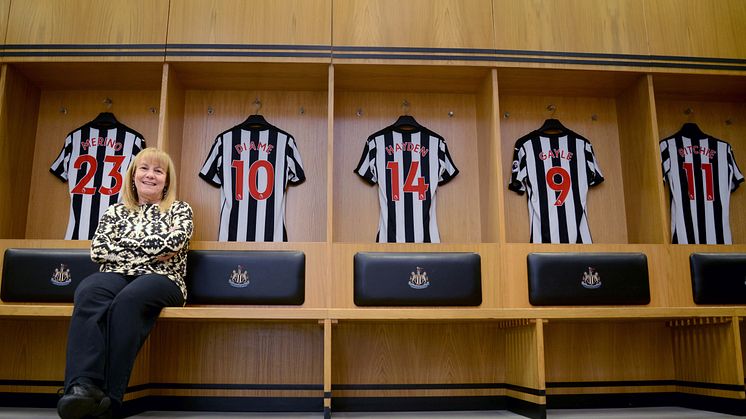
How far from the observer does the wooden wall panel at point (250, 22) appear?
3254mm

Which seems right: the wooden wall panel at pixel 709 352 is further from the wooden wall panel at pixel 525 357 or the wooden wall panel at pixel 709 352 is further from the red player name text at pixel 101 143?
the red player name text at pixel 101 143

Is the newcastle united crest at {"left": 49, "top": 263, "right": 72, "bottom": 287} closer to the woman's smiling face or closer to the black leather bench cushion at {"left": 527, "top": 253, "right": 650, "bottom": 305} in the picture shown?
the woman's smiling face

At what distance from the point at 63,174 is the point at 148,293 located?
1.53 meters

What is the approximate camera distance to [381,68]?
3348mm

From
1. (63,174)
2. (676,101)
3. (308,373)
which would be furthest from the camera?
(676,101)

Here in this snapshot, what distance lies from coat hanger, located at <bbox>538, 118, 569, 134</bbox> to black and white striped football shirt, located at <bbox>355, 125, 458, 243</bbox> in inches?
25.5

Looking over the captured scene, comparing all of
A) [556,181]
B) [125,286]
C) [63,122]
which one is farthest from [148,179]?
[556,181]

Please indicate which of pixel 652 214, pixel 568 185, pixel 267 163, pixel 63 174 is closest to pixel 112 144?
pixel 63 174

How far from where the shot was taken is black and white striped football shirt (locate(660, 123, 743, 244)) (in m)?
3.60

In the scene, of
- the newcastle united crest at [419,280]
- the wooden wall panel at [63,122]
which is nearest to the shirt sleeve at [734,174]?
the newcastle united crest at [419,280]

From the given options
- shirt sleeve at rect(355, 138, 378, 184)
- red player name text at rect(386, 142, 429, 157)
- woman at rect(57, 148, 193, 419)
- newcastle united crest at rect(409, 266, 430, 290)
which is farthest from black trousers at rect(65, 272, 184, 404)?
red player name text at rect(386, 142, 429, 157)

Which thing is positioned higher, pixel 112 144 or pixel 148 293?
pixel 112 144

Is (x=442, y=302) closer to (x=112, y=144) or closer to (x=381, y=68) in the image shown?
(x=381, y=68)

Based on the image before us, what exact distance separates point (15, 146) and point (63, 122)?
0.35m
